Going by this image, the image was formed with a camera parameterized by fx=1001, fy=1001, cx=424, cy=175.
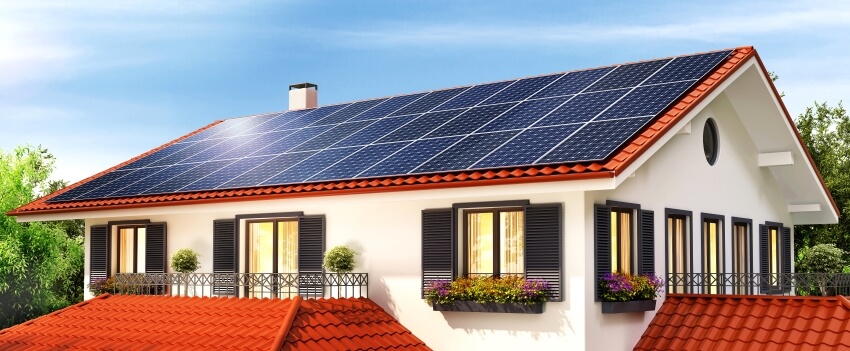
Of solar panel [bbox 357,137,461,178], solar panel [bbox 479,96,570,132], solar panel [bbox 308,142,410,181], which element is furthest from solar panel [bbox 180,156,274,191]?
solar panel [bbox 479,96,570,132]

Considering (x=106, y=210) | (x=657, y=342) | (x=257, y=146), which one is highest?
(x=257, y=146)

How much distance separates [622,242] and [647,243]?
0.83 m

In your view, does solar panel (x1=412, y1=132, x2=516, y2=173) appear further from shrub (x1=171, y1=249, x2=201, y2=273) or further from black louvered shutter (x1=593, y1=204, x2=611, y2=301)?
shrub (x1=171, y1=249, x2=201, y2=273)

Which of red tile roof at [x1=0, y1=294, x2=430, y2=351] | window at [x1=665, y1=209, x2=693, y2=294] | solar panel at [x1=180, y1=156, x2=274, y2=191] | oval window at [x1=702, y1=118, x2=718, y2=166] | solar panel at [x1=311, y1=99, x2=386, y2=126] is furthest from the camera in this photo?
solar panel at [x1=311, y1=99, x2=386, y2=126]

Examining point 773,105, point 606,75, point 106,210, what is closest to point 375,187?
point 606,75

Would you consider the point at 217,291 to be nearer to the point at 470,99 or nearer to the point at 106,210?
the point at 106,210

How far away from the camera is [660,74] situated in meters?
21.3

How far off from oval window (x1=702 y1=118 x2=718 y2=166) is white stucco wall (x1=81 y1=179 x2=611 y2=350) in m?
6.19

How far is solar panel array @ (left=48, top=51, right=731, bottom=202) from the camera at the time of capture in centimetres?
1853

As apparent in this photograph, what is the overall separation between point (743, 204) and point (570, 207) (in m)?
8.46

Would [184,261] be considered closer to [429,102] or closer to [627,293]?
[429,102]

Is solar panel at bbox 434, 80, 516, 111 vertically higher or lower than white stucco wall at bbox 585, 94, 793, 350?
higher

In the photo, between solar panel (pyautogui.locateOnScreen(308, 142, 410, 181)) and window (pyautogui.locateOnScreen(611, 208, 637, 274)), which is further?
solar panel (pyautogui.locateOnScreen(308, 142, 410, 181))

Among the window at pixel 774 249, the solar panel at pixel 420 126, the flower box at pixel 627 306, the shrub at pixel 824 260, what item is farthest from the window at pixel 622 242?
the shrub at pixel 824 260
